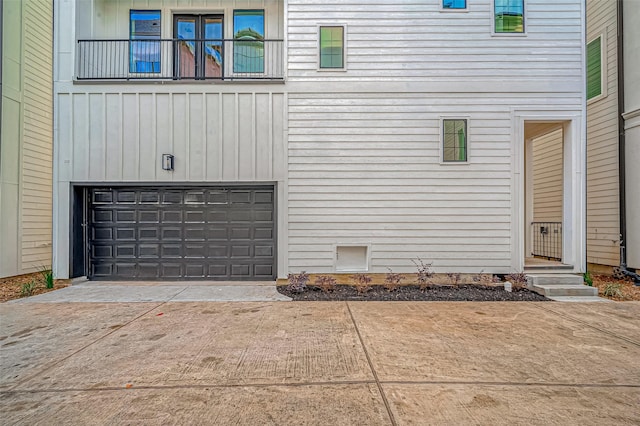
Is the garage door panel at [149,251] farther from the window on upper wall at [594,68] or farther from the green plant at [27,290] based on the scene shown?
the window on upper wall at [594,68]

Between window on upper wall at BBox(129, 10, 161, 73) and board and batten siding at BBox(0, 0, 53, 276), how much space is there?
1.92 metres

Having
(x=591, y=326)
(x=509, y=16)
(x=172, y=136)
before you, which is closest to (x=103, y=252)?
(x=172, y=136)

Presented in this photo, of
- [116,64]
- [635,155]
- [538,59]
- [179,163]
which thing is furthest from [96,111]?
[635,155]

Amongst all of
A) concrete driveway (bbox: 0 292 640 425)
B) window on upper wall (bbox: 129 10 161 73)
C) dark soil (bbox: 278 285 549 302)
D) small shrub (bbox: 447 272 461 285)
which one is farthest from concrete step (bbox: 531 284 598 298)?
window on upper wall (bbox: 129 10 161 73)

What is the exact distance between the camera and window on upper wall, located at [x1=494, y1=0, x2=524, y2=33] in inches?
259

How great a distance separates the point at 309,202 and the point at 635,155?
23.4ft

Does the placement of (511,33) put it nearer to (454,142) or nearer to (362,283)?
(454,142)

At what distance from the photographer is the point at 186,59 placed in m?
7.55

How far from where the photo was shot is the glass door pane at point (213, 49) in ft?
24.9

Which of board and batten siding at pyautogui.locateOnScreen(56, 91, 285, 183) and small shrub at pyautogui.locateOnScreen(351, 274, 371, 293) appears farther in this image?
board and batten siding at pyautogui.locateOnScreen(56, 91, 285, 183)

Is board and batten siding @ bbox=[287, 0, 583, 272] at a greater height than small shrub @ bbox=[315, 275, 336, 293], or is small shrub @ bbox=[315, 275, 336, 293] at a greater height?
board and batten siding @ bbox=[287, 0, 583, 272]

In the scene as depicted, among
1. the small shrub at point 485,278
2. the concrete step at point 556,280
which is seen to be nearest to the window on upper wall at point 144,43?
the small shrub at point 485,278

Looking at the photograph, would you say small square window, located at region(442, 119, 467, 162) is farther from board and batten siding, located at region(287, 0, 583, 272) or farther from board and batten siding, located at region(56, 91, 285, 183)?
board and batten siding, located at region(56, 91, 285, 183)

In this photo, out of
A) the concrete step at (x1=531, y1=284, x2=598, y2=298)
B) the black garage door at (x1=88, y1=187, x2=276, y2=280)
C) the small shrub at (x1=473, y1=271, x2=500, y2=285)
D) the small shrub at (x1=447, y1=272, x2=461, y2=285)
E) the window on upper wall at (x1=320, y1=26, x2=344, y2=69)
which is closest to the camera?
the concrete step at (x1=531, y1=284, x2=598, y2=298)
